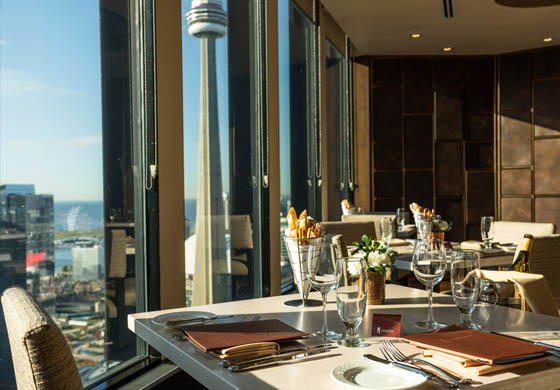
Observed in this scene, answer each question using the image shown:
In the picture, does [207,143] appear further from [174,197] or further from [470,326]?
[470,326]

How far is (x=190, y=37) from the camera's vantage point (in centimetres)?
305

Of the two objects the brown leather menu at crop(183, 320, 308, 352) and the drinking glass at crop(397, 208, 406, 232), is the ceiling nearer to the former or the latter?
the drinking glass at crop(397, 208, 406, 232)

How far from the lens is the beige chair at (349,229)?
10.7 feet

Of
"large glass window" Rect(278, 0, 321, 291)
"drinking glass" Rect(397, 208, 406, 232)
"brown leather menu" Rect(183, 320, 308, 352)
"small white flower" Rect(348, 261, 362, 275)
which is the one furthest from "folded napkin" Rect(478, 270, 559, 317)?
"large glass window" Rect(278, 0, 321, 291)

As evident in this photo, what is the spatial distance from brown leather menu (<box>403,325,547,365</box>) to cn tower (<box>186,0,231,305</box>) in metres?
2.03

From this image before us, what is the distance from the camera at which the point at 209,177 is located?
10.7 ft

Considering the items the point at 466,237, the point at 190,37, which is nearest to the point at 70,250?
the point at 190,37

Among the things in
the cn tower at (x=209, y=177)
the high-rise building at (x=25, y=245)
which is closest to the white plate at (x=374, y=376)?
the high-rise building at (x=25, y=245)

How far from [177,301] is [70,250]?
2.56 ft

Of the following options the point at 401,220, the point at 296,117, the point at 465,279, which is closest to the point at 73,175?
the point at 465,279

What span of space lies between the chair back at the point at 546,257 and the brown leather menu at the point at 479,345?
153 cm

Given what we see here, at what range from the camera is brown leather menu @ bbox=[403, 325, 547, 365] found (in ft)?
3.41

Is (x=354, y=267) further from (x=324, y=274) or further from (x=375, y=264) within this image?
(x=375, y=264)

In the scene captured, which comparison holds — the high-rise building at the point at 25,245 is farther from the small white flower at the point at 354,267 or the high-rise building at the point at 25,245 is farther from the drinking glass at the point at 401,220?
the drinking glass at the point at 401,220
